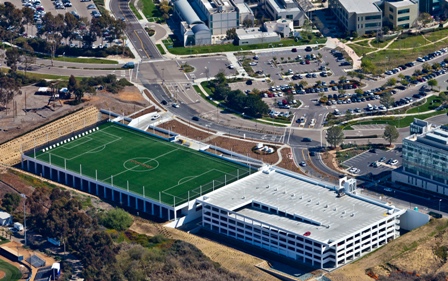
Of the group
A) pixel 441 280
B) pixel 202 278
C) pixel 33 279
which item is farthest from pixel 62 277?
pixel 441 280

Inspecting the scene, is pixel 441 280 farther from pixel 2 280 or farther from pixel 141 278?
pixel 2 280

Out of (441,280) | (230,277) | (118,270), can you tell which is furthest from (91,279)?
(441,280)

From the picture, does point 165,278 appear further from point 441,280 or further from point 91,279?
point 441,280

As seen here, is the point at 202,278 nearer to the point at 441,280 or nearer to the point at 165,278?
the point at 165,278

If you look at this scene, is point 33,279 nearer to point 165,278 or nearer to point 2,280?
point 2,280

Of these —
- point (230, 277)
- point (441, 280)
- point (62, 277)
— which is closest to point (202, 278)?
point (230, 277)

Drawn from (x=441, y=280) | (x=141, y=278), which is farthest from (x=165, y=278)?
(x=441, y=280)
